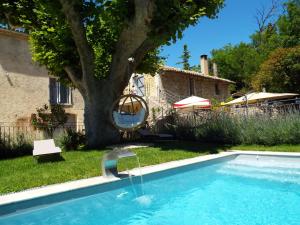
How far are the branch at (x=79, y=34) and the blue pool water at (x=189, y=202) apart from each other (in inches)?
250

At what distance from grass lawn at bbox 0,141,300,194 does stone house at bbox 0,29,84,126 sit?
9.55 m

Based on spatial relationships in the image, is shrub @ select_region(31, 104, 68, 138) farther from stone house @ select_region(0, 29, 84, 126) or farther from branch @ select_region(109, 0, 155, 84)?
branch @ select_region(109, 0, 155, 84)

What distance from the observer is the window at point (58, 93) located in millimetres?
20562

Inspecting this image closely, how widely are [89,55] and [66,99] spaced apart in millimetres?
9490

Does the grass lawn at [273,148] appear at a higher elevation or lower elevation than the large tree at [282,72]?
lower

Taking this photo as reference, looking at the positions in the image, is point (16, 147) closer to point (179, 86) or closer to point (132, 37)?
point (132, 37)

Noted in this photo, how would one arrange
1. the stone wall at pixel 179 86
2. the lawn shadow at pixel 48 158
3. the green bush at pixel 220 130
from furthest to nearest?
1. the stone wall at pixel 179 86
2. the green bush at pixel 220 130
3. the lawn shadow at pixel 48 158

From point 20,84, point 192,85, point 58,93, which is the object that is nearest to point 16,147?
point 20,84

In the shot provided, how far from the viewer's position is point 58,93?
2091 centimetres

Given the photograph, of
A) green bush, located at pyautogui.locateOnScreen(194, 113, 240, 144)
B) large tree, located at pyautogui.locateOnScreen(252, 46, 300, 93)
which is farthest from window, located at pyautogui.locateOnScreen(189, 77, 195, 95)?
green bush, located at pyautogui.locateOnScreen(194, 113, 240, 144)

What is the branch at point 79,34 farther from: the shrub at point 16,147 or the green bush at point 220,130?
the green bush at point 220,130

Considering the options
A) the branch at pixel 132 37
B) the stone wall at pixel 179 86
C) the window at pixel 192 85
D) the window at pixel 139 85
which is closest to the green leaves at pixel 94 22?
the branch at pixel 132 37

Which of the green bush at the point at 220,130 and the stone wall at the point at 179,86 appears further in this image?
the stone wall at the point at 179,86

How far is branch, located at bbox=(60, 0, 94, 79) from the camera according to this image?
35.8 ft
